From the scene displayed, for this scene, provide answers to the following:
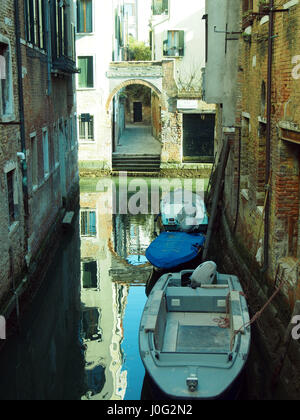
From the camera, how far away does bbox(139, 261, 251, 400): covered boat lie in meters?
6.61

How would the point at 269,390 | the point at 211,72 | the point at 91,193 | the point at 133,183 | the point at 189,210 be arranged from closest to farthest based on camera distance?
1. the point at 269,390
2. the point at 211,72
3. the point at 189,210
4. the point at 91,193
5. the point at 133,183

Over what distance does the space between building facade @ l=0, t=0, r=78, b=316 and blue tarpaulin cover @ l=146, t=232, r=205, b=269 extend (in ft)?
8.57

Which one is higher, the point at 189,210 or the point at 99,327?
the point at 189,210

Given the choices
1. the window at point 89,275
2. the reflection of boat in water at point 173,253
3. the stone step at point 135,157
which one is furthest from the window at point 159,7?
the reflection of boat in water at point 173,253

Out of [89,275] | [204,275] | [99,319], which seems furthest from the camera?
[89,275]

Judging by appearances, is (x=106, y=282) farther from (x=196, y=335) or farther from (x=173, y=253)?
(x=196, y=335)

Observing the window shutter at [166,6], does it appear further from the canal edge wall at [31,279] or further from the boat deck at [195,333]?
the boat deck at [195,333]

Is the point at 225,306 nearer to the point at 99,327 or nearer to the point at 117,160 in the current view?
the point at 99,327

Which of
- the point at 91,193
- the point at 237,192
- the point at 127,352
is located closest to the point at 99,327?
the point at 127,352

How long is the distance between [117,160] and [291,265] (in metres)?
21.3

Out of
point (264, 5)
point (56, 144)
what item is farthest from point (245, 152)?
point (56, 144)

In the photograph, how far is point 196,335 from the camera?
853 cm

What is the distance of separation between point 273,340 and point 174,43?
887 inches

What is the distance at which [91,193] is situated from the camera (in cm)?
2414
